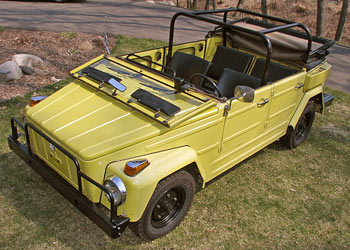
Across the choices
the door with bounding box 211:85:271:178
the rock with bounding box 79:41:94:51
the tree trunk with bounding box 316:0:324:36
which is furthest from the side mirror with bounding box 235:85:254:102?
the tree trunk with bounding box 316:0:324:36

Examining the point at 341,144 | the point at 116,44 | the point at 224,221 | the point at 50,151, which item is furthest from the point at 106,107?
the point at 116,44

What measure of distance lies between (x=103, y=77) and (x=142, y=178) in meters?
1.62

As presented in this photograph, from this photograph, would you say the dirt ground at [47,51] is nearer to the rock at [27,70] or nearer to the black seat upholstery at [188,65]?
the rock at [27,70]

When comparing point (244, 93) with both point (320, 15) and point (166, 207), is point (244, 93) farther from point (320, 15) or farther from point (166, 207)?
point (320, 15)

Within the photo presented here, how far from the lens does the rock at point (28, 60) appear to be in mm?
7750

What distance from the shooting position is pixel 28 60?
7.90 meters

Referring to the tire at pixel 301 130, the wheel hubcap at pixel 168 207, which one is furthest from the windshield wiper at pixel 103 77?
the tire at pixel 301 130

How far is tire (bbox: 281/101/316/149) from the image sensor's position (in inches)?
223

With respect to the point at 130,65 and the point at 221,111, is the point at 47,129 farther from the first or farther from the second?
the point at 221,111

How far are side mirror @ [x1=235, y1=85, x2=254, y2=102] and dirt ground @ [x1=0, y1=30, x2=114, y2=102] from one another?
4.92 m

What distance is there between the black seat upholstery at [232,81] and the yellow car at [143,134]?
1cm

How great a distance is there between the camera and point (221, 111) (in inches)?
153

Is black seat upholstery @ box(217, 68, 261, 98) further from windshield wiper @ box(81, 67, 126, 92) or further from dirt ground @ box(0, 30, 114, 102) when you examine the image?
dirt ground @ box(0, 30, 114, 102)

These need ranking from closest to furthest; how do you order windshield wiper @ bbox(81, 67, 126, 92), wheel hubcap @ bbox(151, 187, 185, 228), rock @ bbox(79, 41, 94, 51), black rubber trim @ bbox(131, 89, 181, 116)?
black rubber trim @ bbox(131, 89, 181, 116)
wheel hubcap @ bbox(151, 187, 185, 228)
windshield wiper @ bbox(81, 67, 126, 92)
rock @ bbox(79, 41, 94, 51)
